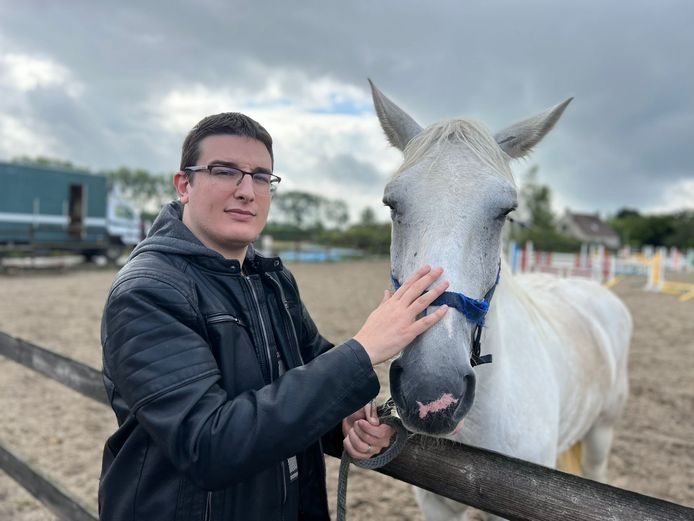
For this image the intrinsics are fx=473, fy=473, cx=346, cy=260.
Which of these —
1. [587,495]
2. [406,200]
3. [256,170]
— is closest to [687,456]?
[587,495]

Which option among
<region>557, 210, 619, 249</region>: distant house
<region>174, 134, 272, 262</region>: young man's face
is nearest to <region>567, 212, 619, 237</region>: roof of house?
<region>557, 210, 619, 249</region>: distant house

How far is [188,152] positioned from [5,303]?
11204 mm

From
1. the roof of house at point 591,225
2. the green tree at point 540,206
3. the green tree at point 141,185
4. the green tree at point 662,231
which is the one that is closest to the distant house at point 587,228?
the roof of house at point 591,225

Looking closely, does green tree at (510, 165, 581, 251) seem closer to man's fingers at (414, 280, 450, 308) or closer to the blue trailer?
the blue trailer

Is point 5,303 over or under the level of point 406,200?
under

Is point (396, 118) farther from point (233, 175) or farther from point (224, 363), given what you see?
point (224, 363)

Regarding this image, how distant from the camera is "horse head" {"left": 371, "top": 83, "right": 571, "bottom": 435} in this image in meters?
1.19

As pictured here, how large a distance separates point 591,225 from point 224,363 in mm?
77400

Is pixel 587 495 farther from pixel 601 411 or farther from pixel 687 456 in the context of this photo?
pixel 687 456

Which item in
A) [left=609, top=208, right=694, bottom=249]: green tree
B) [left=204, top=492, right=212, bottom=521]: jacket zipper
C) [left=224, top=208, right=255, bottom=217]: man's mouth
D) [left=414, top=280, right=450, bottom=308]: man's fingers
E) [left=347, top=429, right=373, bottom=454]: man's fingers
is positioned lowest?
[left=204, top=492, right=212, bottom=521]: jacket zipper

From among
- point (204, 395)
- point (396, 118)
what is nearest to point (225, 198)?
point (204, 395)

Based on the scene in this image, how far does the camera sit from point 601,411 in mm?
3434

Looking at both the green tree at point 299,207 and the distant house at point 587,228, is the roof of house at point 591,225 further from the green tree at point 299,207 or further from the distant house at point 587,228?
the green tree at point 299,207

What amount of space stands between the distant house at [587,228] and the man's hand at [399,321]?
7222cm
